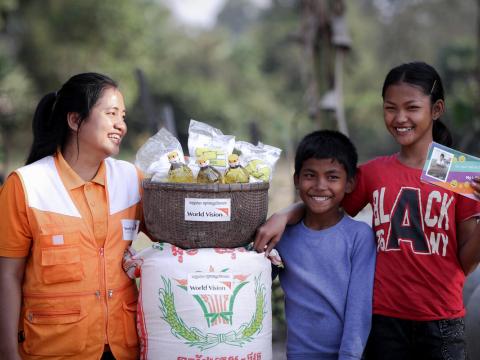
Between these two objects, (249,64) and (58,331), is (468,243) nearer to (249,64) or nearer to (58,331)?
(58,331)

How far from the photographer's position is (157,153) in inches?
101

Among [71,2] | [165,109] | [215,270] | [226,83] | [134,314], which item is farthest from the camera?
[226,83]

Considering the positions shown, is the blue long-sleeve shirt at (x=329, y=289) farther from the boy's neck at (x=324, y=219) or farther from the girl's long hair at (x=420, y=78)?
the girl's long hair at (x=420, y=78)

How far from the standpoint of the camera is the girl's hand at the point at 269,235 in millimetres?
2459

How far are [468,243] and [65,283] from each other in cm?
152

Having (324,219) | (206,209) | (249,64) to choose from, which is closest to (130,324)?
(206,209)

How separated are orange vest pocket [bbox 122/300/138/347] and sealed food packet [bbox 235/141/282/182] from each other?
690 millimetres

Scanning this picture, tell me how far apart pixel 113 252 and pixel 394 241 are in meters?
1.11

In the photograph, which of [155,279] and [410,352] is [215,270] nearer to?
[155,279]

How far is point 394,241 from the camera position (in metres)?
2.52

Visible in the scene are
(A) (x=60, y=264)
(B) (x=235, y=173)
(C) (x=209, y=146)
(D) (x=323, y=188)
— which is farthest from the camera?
(D) (x=323, y=188)

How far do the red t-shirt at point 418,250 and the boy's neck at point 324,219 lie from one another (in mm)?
202

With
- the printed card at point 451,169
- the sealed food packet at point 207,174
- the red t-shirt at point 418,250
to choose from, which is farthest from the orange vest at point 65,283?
the printed card at point 451,169

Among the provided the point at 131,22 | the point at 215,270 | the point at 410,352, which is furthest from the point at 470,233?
the point at 131,22
